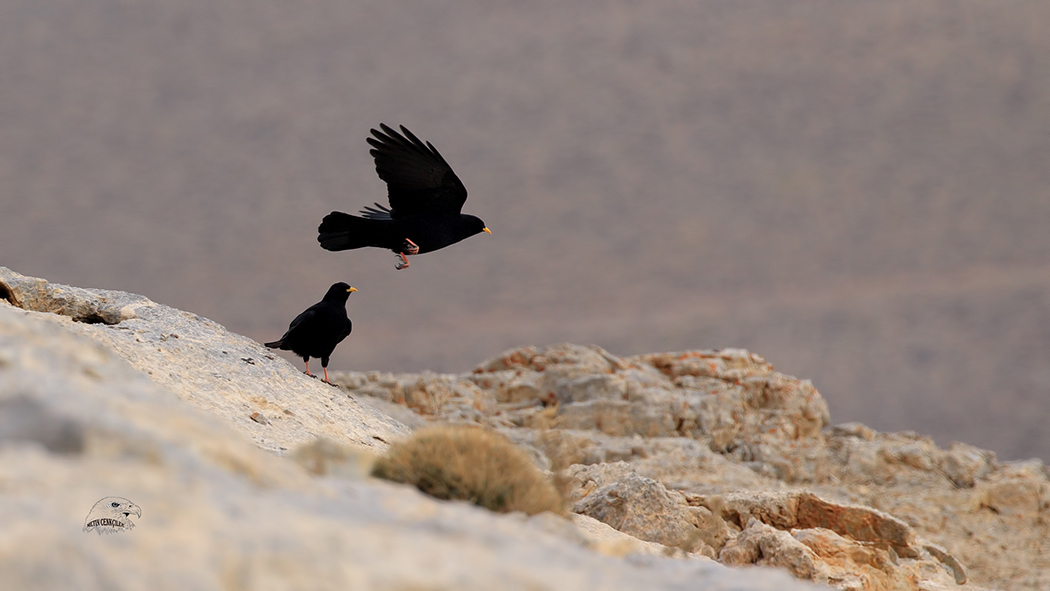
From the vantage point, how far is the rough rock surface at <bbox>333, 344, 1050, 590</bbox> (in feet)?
57.8

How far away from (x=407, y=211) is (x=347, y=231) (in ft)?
3.22

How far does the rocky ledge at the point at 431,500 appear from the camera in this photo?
305 centimetres

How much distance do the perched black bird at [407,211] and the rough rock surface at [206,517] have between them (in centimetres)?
693

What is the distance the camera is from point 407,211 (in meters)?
12.5

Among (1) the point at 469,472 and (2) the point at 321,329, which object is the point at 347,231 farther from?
(1) the point at 469,472

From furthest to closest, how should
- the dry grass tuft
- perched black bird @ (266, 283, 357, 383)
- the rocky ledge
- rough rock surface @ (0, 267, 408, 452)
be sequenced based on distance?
perched black bird @ (266, 283, 357, 383) → rough rock surface @ (0, 267, 408, 452) → the dry grass tuft → the rocky ledge

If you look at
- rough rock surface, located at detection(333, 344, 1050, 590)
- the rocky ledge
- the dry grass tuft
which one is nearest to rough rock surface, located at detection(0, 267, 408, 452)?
the rocky ledge

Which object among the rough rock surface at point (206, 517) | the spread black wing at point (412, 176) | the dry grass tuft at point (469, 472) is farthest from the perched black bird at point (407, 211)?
the rough rock surface at point (206, 517)

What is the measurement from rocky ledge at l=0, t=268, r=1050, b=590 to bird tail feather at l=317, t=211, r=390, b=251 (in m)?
2.24

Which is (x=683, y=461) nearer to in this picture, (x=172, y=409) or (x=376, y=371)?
(x=376, y=371)

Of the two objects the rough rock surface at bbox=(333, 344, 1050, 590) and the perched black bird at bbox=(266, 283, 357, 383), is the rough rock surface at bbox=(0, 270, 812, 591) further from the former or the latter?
the rough rock surface at bbox=(333, 344, 1050, 590)

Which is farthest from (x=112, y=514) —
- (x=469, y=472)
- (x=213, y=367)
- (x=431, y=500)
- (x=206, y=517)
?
(x=213, y=367)

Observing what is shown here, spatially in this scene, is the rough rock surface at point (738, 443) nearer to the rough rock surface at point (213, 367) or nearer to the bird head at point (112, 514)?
the rough rock surface at point (213, 367)

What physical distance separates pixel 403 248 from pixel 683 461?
929 centimetres
